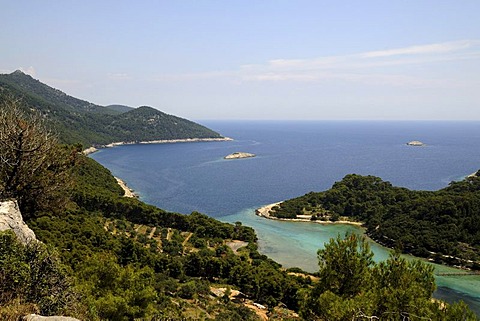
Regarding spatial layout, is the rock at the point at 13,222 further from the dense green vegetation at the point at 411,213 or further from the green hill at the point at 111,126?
the green hill at the point at 111,126

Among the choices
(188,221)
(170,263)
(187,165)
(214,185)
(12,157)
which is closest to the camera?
(12,157)

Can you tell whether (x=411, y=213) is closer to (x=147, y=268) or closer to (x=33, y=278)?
(x=147, y=268)

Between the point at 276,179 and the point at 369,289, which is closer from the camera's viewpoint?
the point at 369,289

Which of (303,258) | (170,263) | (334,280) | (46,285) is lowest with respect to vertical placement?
(303,258)

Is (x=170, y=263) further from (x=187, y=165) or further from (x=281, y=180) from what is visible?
(x=187, y=165)

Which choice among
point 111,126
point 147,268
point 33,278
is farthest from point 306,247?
point 111,126

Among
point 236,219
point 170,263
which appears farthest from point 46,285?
point 236,219

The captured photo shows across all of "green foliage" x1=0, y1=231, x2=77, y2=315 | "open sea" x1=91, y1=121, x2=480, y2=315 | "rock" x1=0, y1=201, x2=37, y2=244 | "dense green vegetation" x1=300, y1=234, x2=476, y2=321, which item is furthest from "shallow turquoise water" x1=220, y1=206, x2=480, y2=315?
"green foliage" x1=0, y1=231, x2=77, y2=315
